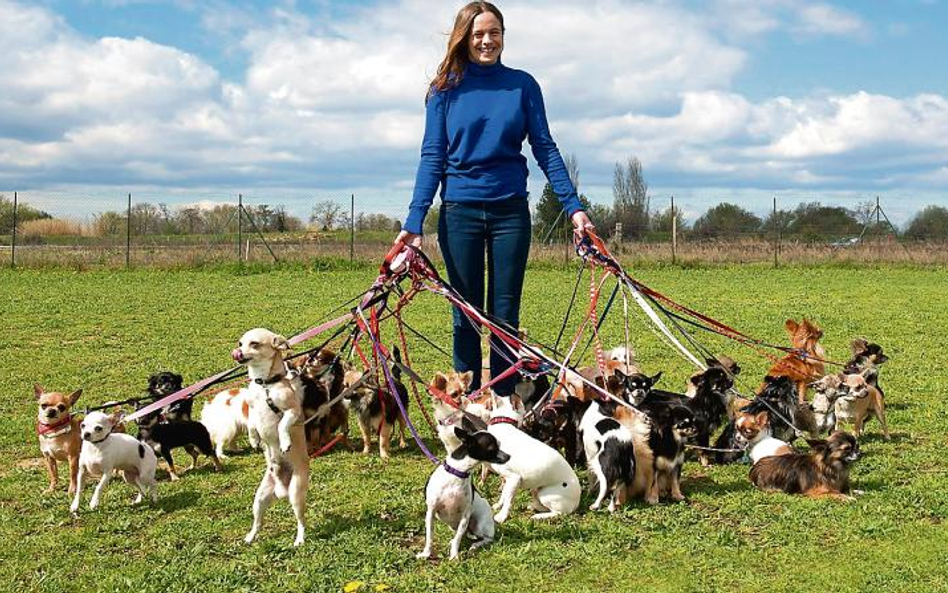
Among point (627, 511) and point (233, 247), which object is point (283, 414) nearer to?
point (627, 511)

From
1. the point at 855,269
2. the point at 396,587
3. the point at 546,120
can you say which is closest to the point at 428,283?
the point at 546,120

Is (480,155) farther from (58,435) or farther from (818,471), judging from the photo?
(58,435)

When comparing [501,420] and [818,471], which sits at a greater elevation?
[501,420]

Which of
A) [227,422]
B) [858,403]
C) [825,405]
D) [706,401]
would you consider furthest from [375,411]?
[858,403]

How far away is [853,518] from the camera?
4781 millimetres

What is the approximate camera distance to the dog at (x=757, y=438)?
5789 millimetres

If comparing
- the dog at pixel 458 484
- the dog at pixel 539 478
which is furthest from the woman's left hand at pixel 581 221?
the dog at pixel 458 484

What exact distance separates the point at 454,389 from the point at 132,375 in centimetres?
483

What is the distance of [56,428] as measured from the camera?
18.3 ft

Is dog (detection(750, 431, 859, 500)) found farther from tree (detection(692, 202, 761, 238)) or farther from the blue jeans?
tree (detection(692, 202, 761, 238))

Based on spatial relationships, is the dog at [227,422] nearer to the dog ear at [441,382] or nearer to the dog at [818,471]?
the dog ear at [441,382]

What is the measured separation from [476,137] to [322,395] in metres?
1.95

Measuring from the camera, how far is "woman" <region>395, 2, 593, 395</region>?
5492mm

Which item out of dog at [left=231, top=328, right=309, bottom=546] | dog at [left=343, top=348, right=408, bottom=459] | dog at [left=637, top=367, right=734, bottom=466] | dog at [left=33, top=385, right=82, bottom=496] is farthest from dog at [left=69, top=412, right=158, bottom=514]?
dog at [left=637, top=367, right=734, bottom=466]
